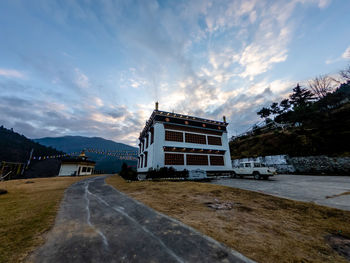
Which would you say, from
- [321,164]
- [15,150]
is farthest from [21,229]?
[15,150]

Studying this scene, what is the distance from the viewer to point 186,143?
2145 centimetres

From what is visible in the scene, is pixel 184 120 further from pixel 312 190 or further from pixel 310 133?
pixel 310 133

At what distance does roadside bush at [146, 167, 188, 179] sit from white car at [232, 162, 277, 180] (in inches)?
297

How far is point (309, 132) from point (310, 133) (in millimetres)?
601

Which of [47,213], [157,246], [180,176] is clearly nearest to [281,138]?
[180,176]

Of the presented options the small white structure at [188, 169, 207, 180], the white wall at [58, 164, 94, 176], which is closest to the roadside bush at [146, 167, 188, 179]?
the small white structure at [188, 169, 207, 180]

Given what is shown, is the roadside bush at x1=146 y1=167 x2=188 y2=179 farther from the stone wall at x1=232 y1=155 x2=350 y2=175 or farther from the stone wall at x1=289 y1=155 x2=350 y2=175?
the stone wall at x1=289 y1=155 x2=350 y2=175

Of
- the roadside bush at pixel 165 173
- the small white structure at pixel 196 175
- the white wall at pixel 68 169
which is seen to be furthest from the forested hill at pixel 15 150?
the small white structure at pixel 196 175

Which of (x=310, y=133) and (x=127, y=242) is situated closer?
(x=127, y=242)

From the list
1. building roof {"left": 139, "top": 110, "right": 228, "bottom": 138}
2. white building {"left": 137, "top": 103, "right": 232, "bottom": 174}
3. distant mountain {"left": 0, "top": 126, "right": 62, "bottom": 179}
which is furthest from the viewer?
distant mountain {"left": 0, "top": 126, "right": 62, "bottom": 179}

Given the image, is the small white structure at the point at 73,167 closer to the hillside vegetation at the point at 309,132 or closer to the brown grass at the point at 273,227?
the brown grass at the point at 273,227

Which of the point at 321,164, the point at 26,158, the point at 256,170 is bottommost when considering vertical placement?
the point at 256,170

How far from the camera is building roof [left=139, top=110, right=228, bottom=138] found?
67.2 ft

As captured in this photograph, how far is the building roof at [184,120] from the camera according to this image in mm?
20469
